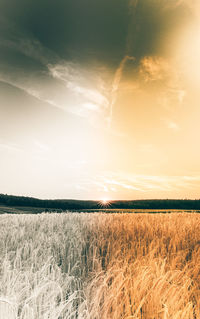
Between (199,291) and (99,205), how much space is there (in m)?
26.7

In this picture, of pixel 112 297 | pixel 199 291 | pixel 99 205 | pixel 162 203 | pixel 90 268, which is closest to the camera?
pixel 112 297

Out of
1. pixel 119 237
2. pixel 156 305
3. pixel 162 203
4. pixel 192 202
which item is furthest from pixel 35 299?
pixel 192 202

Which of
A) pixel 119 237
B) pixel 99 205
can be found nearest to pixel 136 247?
pixel 119 237

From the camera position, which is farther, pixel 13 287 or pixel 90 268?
pixel 90 268

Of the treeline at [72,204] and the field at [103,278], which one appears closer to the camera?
the field at [103,278]

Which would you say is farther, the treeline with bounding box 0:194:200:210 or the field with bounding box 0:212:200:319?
the treeline with bounding box 0:194:200:210

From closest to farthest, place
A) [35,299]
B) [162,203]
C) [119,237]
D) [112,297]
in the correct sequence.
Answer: [35,299] < [112,297] < [119,237] < [162,203]

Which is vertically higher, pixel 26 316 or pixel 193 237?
pixel 193 237

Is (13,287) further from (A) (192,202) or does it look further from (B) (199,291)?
(A) (192,202)

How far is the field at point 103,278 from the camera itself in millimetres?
1883

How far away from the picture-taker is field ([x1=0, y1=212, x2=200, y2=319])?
1883 millimetres

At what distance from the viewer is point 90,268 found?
2861mm

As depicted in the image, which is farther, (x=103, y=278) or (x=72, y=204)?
(x=72, y=204)

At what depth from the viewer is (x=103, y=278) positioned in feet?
8.18
